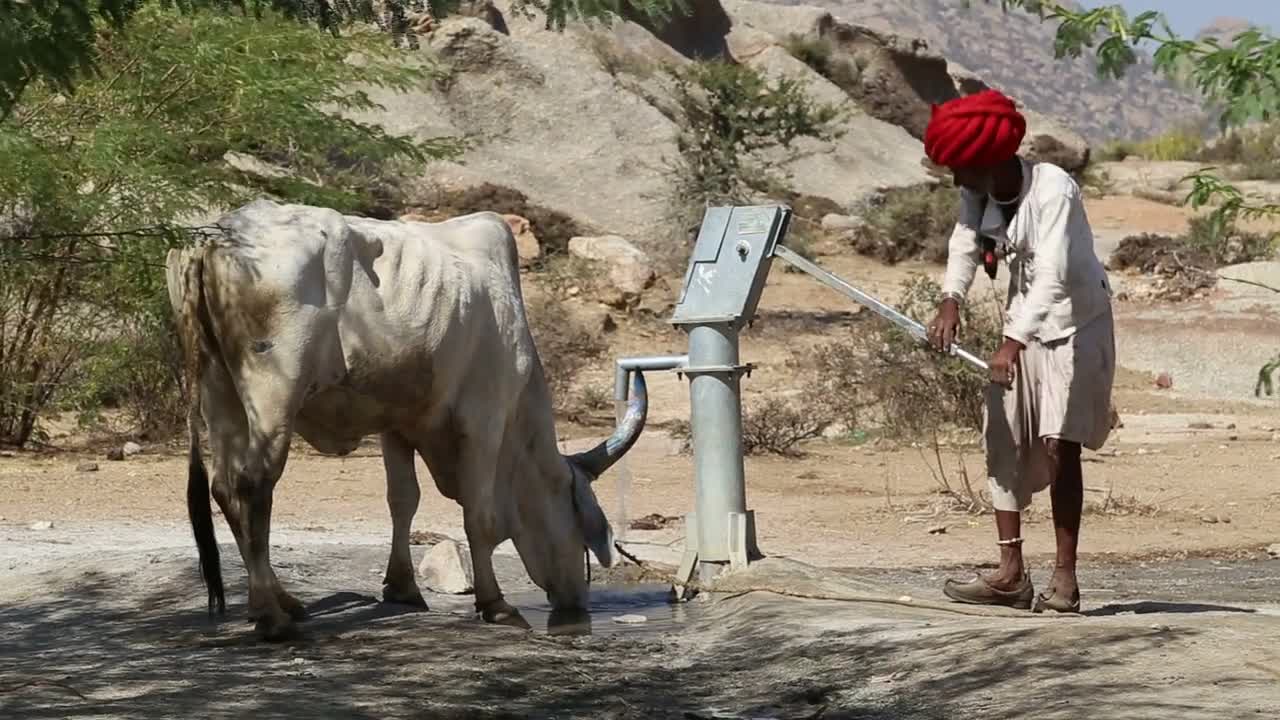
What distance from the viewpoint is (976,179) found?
668 centimetres

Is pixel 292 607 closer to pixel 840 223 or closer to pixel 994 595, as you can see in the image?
pixel 994 595

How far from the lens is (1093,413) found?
646cm

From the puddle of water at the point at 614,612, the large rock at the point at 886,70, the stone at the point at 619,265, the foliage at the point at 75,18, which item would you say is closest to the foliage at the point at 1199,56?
the foliage at the point at 75,18

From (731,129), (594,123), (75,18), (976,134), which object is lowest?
(976,134)

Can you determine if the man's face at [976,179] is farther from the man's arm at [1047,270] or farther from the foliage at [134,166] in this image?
the foliage at [134,166]

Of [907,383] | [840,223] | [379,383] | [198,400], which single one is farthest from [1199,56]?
[840,223]

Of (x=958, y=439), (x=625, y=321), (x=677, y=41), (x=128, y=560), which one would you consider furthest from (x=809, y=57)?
(x=128, y=560)

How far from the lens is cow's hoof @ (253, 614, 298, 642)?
241 inches

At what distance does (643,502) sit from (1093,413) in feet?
16.6

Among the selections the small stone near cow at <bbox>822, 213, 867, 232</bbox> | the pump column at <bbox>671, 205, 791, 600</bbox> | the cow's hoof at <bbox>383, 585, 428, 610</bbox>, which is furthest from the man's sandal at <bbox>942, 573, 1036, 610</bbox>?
the small stone near cow at <bbox>822, 213, 867, 232</bbox>

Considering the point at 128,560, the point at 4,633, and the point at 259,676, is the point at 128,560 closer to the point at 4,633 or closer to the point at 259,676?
the point at 4,633

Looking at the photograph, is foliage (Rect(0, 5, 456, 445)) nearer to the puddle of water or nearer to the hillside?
the puddle of water

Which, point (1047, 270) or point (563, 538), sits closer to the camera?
point (1047, 270)

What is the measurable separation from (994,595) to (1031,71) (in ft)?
402
